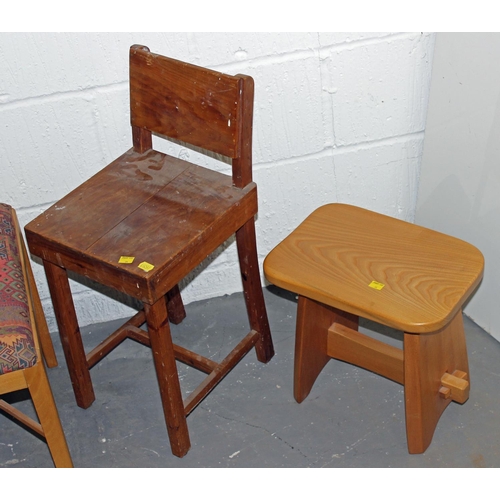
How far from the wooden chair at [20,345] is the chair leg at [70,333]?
0.28 feet

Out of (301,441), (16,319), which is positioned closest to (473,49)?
(301,441)

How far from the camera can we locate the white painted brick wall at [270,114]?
2.11m

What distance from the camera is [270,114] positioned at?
2.29 meters

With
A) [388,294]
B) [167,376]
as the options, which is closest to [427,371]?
[388,294]

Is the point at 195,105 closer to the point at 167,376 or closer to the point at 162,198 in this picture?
the point at 162,198

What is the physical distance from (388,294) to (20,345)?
0.87 m

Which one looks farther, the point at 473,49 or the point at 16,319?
the point at 473,49

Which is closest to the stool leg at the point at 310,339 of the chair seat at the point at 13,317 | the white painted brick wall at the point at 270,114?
the white painted brick wall at the point at 270,114

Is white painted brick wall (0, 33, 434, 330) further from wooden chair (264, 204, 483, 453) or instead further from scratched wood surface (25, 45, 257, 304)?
wooden chair (264, 204, 483, 453)

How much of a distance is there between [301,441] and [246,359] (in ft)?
1.22

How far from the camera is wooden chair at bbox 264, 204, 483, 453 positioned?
1821mm

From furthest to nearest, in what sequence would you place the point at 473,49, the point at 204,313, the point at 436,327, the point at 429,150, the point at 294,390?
the point at 204,313 < the point at 429,150 < the point at 294,390 < the point at 473,49 < the point at 436,327

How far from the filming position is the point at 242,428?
219 centimetres

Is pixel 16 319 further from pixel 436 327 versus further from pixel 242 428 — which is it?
pixel 436 327
